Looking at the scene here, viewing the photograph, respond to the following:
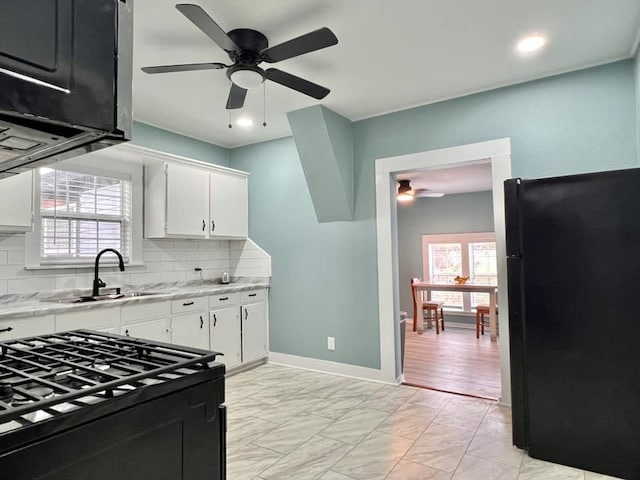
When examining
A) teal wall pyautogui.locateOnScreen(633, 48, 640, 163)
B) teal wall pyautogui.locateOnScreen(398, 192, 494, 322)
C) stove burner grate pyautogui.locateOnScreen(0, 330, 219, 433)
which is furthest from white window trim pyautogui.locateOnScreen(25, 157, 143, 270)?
teal wall pyautogui.locateOnScreen(398, 192, 494, 322)

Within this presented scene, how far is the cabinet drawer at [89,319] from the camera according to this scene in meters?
2.78

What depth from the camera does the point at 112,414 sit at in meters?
0.84

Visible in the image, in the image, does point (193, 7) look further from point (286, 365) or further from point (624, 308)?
point (286, 365)

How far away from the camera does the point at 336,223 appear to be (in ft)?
13.7

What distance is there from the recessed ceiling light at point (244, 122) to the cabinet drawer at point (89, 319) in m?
2.09

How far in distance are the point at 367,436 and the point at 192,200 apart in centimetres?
276

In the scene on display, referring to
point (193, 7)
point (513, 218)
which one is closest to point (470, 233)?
point (513, 218)

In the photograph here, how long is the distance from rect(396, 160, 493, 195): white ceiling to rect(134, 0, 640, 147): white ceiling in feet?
5.93

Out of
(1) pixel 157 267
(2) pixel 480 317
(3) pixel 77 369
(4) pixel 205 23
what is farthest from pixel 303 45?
(2) pixel 480 317

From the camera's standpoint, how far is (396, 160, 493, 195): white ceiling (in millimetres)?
5348

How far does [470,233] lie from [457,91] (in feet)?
14.3

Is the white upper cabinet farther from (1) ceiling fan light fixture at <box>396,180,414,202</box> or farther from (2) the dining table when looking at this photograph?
(2) the dining table

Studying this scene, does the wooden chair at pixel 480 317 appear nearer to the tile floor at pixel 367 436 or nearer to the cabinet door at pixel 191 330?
the tile floor at pixel 367 436

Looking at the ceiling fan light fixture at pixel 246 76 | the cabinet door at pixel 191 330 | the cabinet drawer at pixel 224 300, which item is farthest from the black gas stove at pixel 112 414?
the cabinet drawer at pixel 224 300
